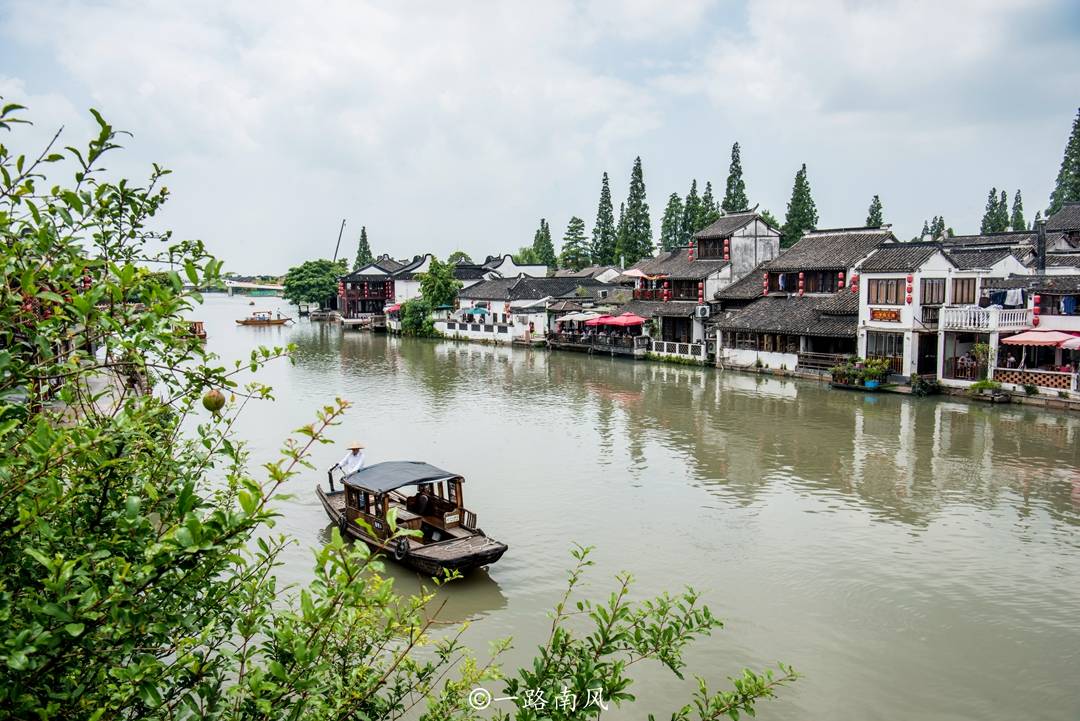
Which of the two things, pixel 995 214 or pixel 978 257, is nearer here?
pixel 978 257

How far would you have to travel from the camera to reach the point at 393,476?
13438 mm

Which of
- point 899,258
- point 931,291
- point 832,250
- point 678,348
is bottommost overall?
point 678,348

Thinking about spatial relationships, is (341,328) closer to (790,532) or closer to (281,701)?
(790,532)

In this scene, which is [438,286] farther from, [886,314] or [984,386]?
[984,386]

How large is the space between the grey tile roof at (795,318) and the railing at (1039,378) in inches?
230

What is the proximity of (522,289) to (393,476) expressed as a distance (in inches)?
1632

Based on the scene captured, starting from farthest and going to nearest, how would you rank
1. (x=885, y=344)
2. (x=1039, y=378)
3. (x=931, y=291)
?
1. (x=885, y=344)
2. (x=931, y=291)
3. (x=1039, y=378)

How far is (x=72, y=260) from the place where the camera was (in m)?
4.07

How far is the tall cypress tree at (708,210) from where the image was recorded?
65000 mm

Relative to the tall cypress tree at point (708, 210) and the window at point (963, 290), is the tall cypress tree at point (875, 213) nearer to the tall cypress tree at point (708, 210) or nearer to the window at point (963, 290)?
the tall cypress tree at point (708, 210)

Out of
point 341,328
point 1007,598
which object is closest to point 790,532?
point 1007,598

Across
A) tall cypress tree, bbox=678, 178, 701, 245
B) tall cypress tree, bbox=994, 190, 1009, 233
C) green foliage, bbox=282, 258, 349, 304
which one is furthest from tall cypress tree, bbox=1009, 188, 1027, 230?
green foliage, bbox=282, 258, 349, 304

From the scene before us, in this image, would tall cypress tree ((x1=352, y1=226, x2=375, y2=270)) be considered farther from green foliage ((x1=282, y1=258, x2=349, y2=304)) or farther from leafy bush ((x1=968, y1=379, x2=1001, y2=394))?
leafy bush ((x1=968, y1=379, x2=1001, y2=394))

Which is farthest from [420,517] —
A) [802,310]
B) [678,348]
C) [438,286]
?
[438,286]
